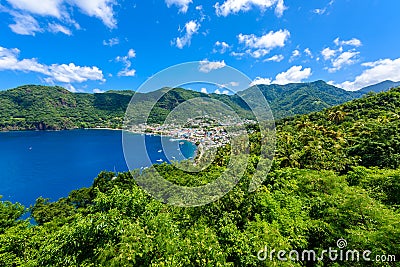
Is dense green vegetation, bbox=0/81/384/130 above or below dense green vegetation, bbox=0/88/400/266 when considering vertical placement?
above

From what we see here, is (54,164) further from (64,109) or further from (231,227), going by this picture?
(64,109)

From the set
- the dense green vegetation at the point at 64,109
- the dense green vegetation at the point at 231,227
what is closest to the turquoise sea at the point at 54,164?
the dense green vegetation at the point at 231,227

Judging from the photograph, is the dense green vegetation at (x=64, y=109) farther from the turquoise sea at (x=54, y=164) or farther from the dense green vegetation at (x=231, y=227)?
the dense green vegetation at (x=231, y=227)

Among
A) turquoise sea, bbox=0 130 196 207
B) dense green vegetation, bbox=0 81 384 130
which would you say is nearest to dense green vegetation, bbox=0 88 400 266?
turquoise sea, bbox=0 130 196 207

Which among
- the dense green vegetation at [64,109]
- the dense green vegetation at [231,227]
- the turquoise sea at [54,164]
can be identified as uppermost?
the dense green vegetation at [64,109]

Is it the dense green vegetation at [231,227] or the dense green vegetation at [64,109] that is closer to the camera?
the dense green vegetation at [231,227]

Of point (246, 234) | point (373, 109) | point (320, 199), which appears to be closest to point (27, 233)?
point (246, 234)

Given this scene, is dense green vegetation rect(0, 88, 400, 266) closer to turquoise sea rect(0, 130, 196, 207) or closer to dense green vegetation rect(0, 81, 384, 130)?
turquoise sea rect(0, 130, 196, 207)

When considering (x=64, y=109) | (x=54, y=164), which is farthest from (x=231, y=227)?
(x=64, y=109)

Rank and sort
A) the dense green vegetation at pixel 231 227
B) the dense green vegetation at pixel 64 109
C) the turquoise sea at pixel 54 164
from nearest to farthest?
1. the dense green vegetation at pixel 231 227
2. the turquoise sea at pixel 54 164
3. the dense green vegetation at pixel 64 109
